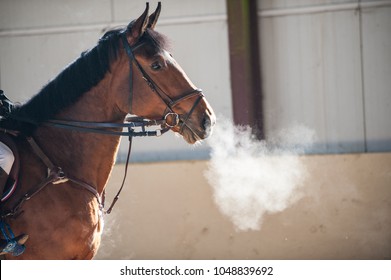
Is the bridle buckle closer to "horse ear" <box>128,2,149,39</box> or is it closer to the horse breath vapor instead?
"horse ear" <box>128,2,149,39</box>

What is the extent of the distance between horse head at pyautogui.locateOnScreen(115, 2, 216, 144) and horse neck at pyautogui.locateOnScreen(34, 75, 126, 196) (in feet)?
0.40

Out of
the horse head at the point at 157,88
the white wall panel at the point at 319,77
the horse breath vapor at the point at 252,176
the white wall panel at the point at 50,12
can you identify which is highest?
the white wall panel at the point at 50,12

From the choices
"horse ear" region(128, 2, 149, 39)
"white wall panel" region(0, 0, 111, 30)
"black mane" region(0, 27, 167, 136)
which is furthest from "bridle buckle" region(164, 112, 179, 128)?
"white wall panel" region(0, 0, 111, 30)

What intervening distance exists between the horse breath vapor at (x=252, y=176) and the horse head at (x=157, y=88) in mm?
3596

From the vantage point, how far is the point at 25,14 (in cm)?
858

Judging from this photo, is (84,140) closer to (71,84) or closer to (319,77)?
(71,84)

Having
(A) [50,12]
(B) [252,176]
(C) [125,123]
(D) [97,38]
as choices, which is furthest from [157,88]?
(A) [50,12]

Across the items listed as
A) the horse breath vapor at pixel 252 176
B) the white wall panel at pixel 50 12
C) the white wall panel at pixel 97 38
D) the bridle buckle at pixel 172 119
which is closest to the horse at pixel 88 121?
the bridle buckle at pixel 172 119

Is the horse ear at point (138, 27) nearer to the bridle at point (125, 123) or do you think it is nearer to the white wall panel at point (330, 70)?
the bridle at point (125, 123)

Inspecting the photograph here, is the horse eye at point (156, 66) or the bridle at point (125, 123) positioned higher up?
the horse eye at point (156, 66)

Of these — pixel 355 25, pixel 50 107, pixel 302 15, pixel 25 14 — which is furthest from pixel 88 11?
pixel 50 107

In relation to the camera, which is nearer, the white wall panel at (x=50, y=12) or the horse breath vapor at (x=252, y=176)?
the horse breath vapor at (x=252, y=176)

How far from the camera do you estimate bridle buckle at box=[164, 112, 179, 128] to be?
14.7 ft

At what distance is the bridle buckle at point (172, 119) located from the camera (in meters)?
4.47
